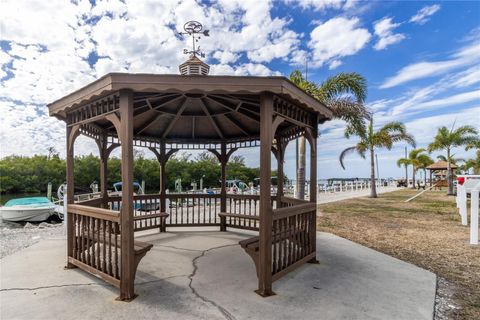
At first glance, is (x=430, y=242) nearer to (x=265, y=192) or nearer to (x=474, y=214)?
(x=474, y=214)

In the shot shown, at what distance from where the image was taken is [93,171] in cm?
3969

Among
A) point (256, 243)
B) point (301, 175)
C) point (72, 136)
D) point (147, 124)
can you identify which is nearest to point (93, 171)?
point (301, 175)

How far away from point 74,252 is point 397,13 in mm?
10398

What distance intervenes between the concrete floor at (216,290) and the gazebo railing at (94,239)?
Answer: 0.55 ft

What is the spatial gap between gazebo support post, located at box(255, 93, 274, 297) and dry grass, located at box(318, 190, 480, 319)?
6.65 ft

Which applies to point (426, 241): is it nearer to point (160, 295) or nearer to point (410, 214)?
point (410, 214)

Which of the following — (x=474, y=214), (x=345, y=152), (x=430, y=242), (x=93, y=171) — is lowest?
(x=430, y=242)

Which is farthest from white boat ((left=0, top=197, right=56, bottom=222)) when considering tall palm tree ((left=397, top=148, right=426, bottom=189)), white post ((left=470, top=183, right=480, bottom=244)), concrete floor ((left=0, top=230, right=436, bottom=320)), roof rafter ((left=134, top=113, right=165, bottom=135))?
tall palm tree ((left=397, top=148, right=426, bottom=189))

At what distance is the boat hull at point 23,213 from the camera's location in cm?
1422

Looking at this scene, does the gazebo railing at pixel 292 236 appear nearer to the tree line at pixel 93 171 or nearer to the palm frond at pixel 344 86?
the palm frond at pixel 344 86

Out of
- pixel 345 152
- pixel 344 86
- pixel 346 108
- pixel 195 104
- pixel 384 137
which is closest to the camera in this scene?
pixel 195 104

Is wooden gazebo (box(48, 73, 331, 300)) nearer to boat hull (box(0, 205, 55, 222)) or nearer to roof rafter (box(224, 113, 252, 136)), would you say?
roof rafter (box(224, 113, 252, 136))

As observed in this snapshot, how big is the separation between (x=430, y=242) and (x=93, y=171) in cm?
4243

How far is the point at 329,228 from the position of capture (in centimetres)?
819
